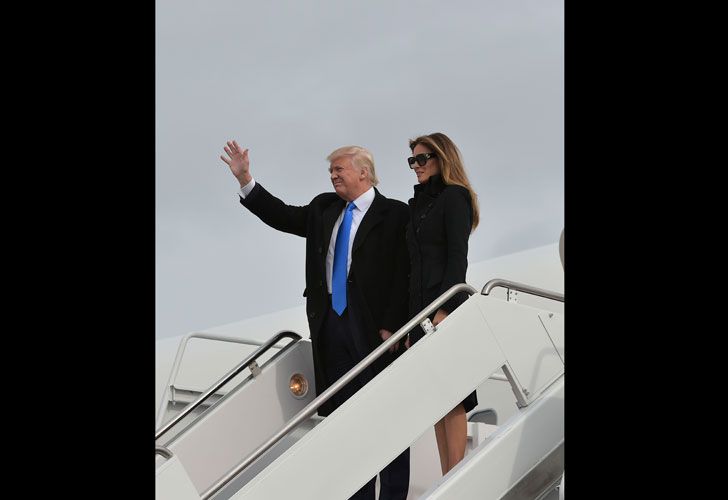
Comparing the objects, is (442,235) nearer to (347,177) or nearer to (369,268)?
(369,268)

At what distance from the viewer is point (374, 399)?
3744 mm

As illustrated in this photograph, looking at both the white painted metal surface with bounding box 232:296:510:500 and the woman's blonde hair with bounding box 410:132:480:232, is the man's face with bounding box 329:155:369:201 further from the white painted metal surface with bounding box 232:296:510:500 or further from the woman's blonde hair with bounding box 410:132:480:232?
the white painted metal surface with bounding box 232:296:510:500

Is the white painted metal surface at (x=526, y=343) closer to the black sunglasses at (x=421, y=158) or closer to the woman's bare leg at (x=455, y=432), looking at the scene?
the woman's bare leg at (x=455, y=432)

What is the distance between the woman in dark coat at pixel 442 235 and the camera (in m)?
4.21

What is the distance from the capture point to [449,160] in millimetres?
4258

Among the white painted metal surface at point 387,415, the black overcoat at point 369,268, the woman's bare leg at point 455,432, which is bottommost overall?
the woman's bare leg at point 455,432

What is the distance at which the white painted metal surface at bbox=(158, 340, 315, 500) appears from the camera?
4469 mm

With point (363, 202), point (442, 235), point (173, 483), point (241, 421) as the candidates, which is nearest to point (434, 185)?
point (442, 235)

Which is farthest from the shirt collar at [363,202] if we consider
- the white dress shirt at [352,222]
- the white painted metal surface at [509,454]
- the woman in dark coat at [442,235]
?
the white painted metal surface at [509,454]
